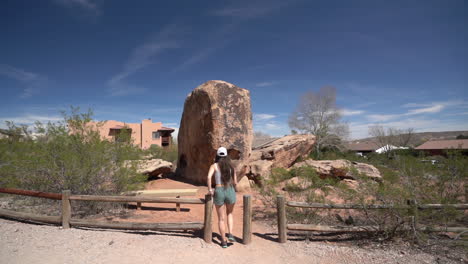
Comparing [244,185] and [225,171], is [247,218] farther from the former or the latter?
[244,185]

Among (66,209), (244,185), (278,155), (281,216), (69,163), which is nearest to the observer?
(281,216)

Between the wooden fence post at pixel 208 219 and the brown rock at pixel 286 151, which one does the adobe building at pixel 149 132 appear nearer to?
the brown rock at pixel 286 151

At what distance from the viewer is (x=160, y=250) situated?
13.5 ft

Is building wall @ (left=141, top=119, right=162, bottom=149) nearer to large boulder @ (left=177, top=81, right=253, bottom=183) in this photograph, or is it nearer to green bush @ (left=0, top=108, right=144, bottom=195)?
large boulder @ (left=177, top=81, right=253, bottom=183)

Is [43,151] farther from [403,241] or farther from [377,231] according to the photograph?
[403,241]

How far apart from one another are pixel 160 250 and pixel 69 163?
11.3ft

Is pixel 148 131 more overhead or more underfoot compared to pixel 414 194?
more overhead

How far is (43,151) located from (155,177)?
5.08 meters

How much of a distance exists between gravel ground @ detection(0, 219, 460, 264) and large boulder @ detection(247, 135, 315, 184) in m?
5.47

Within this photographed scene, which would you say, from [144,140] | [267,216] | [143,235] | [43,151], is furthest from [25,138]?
[144,140]

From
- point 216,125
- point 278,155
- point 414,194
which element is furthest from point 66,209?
point 278,155

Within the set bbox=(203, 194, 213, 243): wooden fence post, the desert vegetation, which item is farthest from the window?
the desert vegetation

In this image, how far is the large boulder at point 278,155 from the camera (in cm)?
1049

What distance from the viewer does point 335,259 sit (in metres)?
4.12
